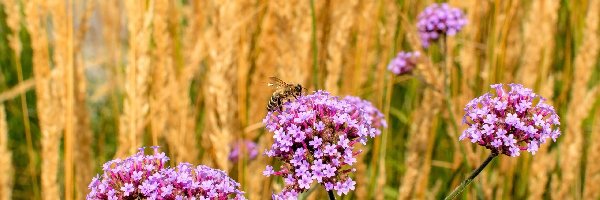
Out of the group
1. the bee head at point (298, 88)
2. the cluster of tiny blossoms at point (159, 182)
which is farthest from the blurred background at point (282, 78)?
the cluster of tiny blossoms at point (159, 182)

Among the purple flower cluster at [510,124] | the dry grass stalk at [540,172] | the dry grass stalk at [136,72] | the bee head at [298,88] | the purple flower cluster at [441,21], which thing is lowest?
the purple flower cluster at [510,124]

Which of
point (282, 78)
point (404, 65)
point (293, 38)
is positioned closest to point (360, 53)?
point (404, 65)

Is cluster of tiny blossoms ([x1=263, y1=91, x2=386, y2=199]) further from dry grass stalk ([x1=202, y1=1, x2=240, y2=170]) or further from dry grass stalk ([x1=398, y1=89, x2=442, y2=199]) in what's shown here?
dry grass stalk ([x1=398, y1=89, x2=442, y2=199])

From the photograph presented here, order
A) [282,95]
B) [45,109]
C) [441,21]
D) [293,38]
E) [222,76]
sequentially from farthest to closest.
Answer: [441,21] < [293,38] < [45,109] < [222,76] < [282,95]

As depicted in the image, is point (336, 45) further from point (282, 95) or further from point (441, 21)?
point (282, 95)

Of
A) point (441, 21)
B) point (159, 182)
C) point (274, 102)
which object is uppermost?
point (441, 21)

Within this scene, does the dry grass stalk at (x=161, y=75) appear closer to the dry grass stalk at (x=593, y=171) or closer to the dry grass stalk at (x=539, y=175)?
the dry grass stalk at (x=539, y=175)

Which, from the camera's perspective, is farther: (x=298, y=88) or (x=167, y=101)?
(x=167, y=101)
